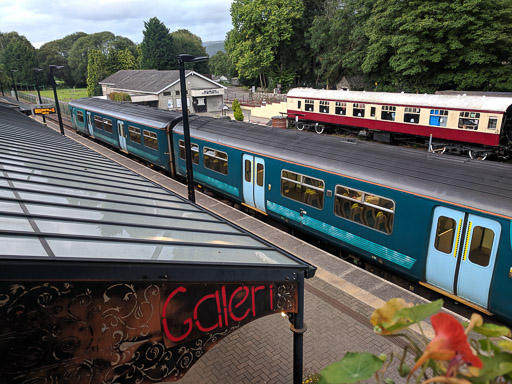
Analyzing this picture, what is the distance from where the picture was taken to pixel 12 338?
2688 mm

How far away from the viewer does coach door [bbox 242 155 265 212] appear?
11859mm

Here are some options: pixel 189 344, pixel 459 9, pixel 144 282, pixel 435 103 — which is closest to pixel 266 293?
pixel 189 344

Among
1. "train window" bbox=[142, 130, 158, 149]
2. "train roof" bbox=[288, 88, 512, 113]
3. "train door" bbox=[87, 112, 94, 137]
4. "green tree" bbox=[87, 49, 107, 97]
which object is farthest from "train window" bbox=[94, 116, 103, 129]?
"green tree" bbox=[87, 49, 107, 97]

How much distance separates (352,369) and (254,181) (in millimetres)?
10679

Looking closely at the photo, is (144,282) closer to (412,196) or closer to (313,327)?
(313,327)

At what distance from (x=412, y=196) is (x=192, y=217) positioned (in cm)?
476

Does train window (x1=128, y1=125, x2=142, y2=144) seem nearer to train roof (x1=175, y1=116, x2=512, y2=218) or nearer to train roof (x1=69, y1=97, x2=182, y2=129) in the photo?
train roof (x1=69, y1=97, x2=182, y2=129)

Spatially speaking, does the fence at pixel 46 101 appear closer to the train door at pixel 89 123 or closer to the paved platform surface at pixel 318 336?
the train door at pixel 89 123

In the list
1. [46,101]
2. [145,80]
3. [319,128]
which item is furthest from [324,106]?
[46,101]

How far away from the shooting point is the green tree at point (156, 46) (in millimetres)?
74000

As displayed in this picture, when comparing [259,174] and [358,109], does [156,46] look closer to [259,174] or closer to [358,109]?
[358,109]

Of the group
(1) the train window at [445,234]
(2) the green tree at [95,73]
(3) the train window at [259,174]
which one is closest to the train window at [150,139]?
(3) the train window at [259,174]

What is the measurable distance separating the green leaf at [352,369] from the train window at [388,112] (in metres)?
26.4

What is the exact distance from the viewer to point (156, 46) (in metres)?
74.4
